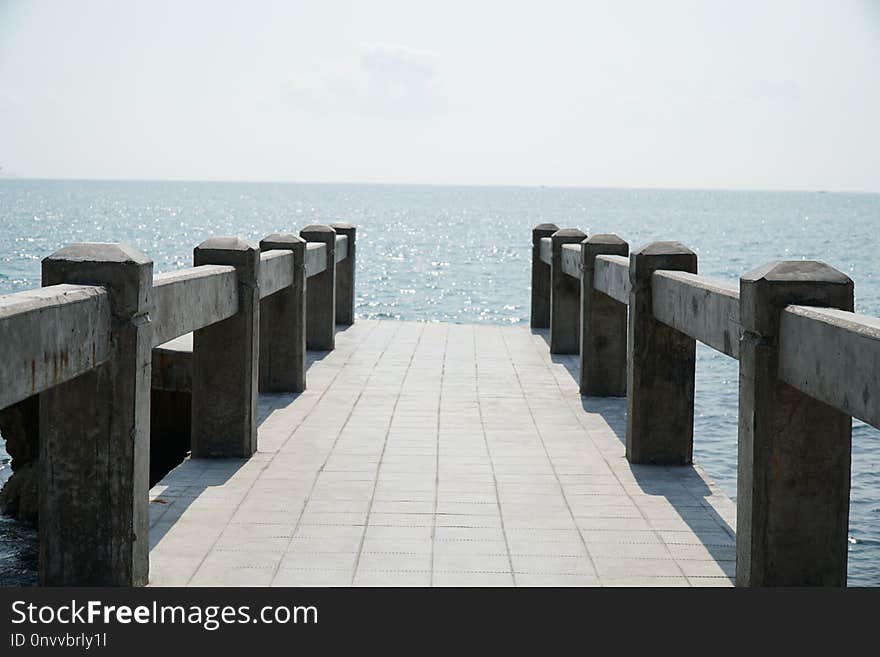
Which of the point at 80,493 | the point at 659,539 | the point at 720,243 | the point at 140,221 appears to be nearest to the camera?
the point at 80,493

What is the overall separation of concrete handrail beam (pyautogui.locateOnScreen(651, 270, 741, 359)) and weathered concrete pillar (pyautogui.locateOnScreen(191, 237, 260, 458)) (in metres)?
3.47

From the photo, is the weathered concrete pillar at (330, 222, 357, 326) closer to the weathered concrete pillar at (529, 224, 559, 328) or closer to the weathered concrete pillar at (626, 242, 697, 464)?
the weathered concrete pillar at (529, 224, 559, 328)

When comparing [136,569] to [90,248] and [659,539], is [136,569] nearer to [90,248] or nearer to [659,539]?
[90,248]

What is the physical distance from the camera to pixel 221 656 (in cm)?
527

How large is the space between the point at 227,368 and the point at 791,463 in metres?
5.22

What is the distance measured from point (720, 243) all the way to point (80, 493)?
273 feet

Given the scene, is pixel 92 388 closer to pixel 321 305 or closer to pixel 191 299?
pixel 191 299

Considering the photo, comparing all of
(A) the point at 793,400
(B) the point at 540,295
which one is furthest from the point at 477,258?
(A) the point at 793,400

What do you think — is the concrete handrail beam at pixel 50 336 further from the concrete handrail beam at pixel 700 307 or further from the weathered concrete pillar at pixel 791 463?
the concrete handrail beam at pixel 700 307

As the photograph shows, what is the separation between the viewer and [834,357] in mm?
5570

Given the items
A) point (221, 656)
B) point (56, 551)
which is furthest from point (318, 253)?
point (221, 656)

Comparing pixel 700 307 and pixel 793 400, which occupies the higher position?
pixel 700 307

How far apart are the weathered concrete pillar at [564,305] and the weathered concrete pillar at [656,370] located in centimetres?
700

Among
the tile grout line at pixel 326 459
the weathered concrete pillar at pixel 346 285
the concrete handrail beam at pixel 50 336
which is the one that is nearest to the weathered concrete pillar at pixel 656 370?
the tile grout line at pixel 326 459
